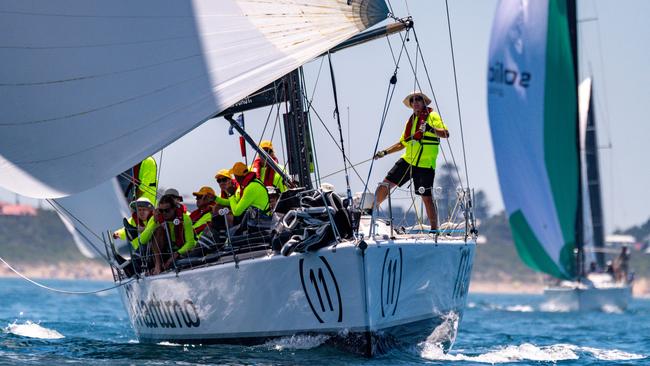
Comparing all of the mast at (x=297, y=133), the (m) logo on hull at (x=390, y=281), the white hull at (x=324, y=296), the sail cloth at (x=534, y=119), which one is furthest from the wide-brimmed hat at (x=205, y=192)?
the sail cloth at (x=534, y=119)

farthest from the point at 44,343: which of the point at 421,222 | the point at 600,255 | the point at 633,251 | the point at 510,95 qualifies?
the point at 633,251

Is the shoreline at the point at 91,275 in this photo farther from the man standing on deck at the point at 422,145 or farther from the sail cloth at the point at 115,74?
the sail cloth at the point at 115,74

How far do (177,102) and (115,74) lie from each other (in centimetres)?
55

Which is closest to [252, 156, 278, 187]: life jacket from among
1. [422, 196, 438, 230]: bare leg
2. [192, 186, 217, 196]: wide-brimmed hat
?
[192, 186, 217, 196]: wide-brimmed hat

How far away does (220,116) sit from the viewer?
36.3 ft

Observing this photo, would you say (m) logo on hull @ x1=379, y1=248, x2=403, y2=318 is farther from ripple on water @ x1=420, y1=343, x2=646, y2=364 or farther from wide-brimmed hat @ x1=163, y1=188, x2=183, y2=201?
wide-brimmed hat @ x1=163, y1=188, x2=183, y2=201

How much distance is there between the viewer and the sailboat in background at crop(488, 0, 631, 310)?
24484 mm

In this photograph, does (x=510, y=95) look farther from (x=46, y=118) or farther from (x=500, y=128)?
(x=46, y=118)

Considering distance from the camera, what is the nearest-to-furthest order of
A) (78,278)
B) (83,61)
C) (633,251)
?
(83,61) < (78,278) < (633,251)

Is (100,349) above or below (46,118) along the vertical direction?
below

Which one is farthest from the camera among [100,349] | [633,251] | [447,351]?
[633,251]

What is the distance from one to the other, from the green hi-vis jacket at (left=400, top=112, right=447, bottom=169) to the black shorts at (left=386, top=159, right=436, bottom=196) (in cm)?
7

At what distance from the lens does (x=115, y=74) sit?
30.6ft

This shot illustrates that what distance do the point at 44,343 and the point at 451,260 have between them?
13.1 ft
